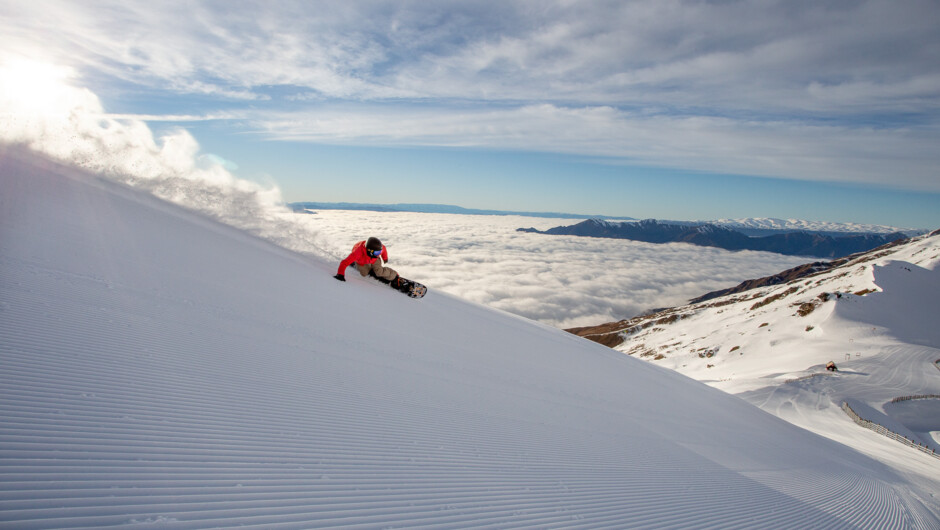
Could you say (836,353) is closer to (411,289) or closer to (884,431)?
(884,431)

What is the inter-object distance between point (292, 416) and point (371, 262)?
9.19 m

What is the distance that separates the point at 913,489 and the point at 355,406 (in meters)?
20.3

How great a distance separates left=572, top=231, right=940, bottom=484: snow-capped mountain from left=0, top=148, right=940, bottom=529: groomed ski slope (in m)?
18.4

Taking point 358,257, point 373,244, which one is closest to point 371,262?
point 358,257

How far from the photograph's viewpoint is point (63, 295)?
18.9 feet

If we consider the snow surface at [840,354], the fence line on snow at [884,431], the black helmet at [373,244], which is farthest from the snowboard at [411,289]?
the fence line on snow at [884,431]

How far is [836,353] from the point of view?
48469 mm

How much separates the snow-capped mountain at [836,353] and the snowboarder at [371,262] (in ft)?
79.8

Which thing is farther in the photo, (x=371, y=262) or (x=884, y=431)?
(x=884, y=431)

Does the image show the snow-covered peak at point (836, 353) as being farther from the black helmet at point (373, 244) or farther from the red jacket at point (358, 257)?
the red jacket at point (358, 257)

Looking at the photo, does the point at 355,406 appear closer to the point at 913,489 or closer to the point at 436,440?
the point at 436,440

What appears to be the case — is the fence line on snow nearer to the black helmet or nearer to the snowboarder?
the snowboarder

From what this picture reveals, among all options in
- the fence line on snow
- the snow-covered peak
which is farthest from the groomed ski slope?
the fence line on snow

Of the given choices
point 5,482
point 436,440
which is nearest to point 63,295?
point 5,482
